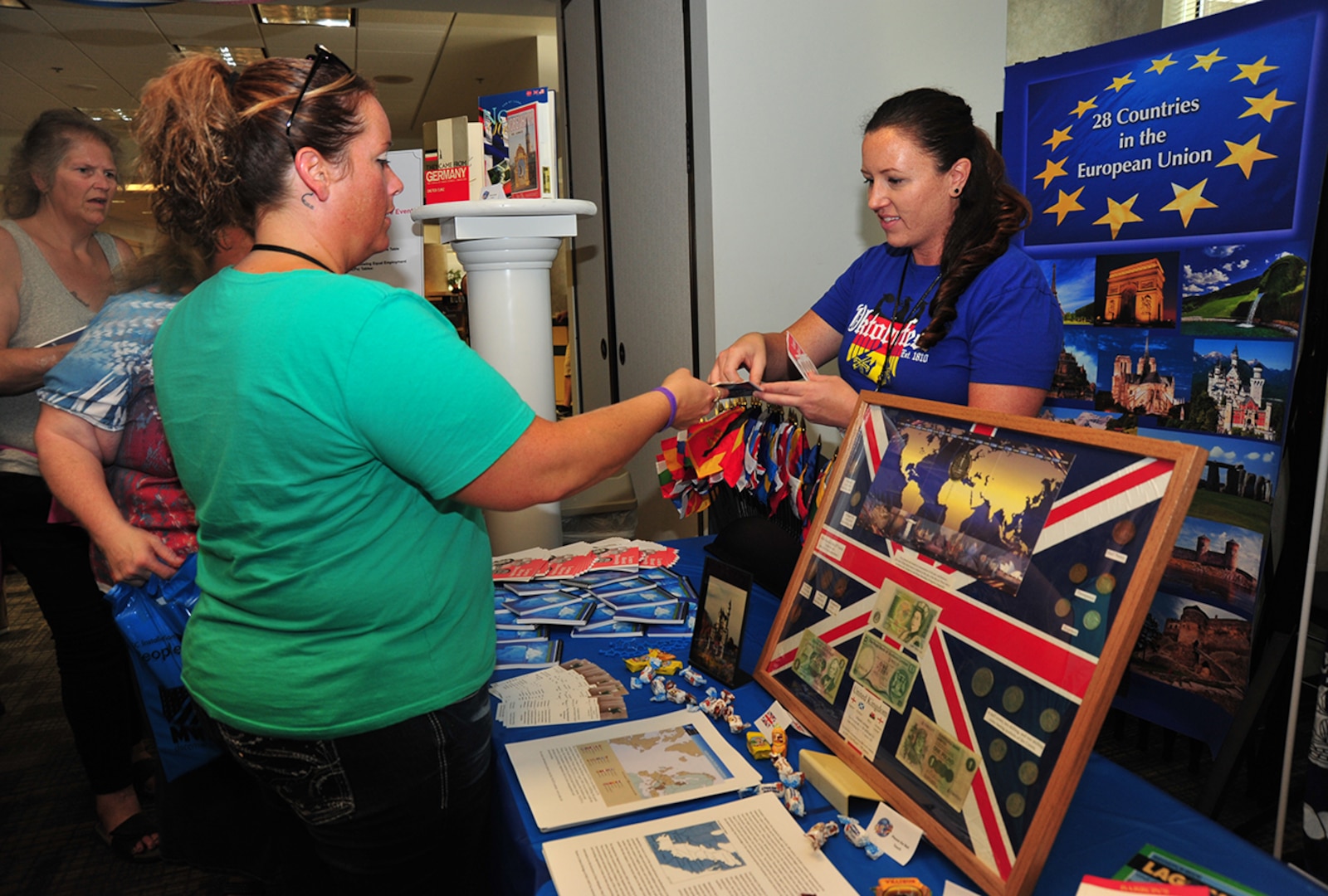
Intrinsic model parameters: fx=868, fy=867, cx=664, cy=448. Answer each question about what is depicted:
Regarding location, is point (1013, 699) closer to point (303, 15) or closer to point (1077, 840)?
point (1077, 840)

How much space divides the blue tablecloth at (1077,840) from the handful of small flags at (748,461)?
595 mm

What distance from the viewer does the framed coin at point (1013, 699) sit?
0.87 meters

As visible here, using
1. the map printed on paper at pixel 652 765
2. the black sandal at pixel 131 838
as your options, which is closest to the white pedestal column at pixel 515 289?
the black sandal at pixel 131 838

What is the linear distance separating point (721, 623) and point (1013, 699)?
56 cm

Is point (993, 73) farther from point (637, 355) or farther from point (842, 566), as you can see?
point (842, 566)

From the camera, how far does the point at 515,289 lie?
103 inches

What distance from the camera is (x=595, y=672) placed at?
56.5 inches

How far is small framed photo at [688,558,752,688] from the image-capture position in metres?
1.33

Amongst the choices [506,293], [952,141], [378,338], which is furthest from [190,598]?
[952,141]

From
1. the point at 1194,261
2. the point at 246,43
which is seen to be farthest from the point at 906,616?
the point at 246,43

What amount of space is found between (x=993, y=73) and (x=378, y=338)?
2.92 m

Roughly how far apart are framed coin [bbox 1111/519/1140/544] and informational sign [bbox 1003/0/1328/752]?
4.77 ft

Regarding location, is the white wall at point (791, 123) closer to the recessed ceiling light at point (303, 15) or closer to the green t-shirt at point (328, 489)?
the green t-shirt at point (328, 489)

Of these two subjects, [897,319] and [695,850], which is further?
[897,319]
